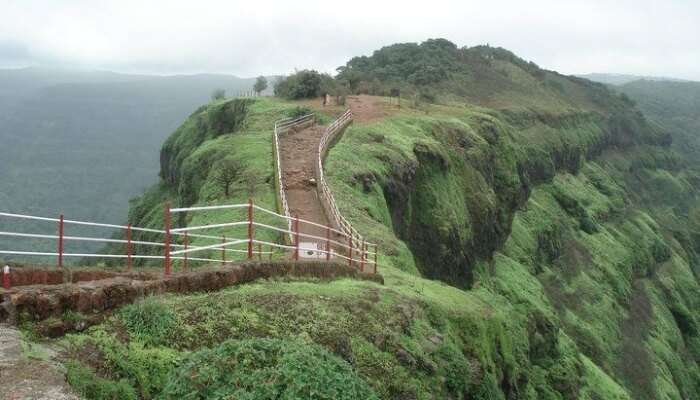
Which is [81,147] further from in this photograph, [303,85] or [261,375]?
[261,375]

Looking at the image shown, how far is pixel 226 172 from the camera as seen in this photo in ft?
81.4

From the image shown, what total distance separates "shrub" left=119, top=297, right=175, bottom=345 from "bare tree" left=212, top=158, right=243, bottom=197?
15.8m

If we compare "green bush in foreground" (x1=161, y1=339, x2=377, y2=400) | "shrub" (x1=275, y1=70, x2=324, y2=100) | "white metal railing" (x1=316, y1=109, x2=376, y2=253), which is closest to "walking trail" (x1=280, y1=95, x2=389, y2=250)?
"white metal railing" (x1=316, y1=109, x2=376, y2=253)

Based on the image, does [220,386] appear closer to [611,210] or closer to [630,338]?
[630,338]

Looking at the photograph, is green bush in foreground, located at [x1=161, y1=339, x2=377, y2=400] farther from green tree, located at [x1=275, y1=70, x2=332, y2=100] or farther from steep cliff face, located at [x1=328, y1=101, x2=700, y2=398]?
green tree, located at [x1=275, y1=70, x2=332, y2=100]

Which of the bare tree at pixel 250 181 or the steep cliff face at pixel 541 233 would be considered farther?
the steep cliff face at pixel 541 233

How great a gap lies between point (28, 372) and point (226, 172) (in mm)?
19334

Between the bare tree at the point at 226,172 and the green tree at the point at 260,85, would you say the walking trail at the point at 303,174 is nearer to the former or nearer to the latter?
the bare tree at the point at 226,172

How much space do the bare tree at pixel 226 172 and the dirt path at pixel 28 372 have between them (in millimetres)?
17054

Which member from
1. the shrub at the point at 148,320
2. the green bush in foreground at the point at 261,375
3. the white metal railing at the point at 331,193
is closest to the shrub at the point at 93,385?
the green bush in foreground at the point at 261,375

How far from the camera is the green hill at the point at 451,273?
23.8 feet

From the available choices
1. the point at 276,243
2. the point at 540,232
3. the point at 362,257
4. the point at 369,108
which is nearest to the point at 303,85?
the point at 369,108

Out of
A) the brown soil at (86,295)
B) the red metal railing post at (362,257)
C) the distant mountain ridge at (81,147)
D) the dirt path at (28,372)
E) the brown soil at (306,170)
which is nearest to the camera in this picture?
the dirt path at (28,372)

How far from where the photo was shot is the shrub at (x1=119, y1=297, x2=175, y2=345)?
23.3ft
